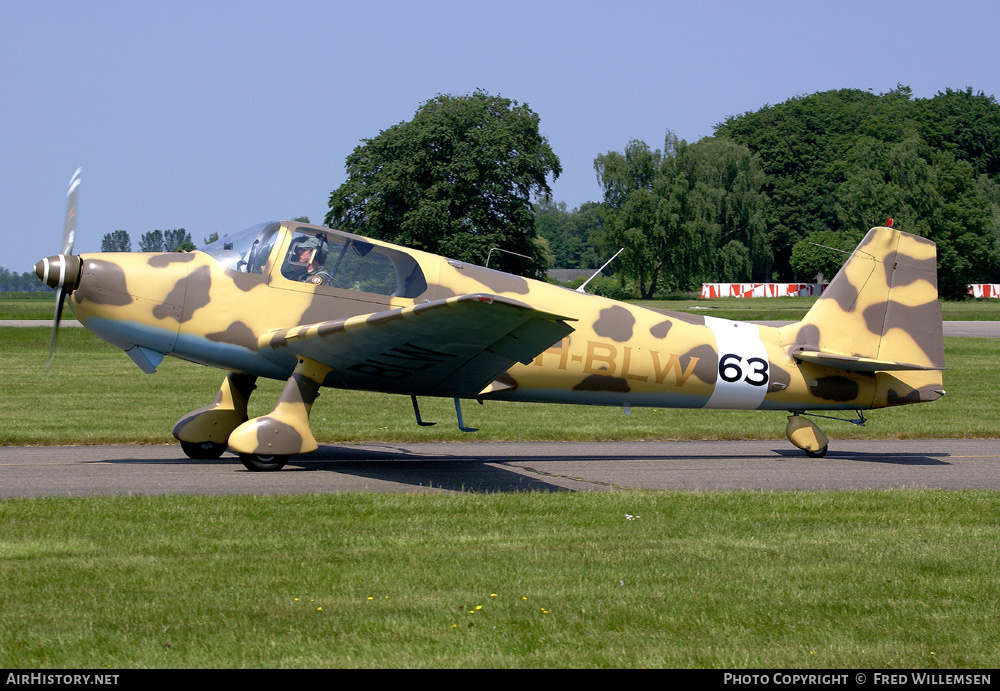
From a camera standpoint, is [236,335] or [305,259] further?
[305,259]

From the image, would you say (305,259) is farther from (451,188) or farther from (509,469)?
(451,188)

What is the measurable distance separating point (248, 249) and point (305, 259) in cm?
61

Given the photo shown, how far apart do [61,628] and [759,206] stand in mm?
89376

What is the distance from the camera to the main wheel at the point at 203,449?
37.4ft

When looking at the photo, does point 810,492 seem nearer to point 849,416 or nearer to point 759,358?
point 759,358

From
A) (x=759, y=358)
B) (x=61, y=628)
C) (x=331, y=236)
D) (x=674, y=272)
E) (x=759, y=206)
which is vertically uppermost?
(x=759, y=206)

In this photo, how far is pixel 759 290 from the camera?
314 ft

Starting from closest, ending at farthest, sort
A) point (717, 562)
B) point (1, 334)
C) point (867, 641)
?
point (867, 641) < point (717, 562) < point (1, 334)

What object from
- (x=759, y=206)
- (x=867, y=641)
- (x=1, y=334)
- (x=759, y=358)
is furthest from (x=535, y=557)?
(x=759, y=206)

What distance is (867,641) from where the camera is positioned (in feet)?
16.8

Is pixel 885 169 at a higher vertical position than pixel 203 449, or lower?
higher

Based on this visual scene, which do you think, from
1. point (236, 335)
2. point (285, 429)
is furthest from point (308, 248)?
point (285, 429)

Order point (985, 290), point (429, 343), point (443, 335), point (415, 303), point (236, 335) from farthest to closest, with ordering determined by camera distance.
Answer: point (985, 290), point (415, 303), point (236, 335), point (429, 343), point (443, 335)

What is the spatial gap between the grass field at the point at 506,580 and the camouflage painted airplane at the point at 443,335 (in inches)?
62.0
